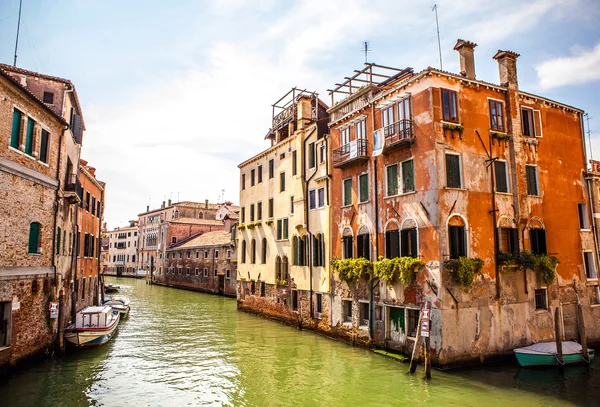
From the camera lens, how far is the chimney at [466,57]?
682 inches

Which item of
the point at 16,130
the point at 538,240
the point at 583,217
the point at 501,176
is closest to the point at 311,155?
the point at 501,176

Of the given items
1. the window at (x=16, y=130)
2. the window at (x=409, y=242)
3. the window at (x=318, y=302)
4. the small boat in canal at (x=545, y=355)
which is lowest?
the small boat in canal at (x=545, y=355)

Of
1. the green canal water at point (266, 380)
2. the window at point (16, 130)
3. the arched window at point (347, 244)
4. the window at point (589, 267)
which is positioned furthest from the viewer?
the arched window at point (347, 244)

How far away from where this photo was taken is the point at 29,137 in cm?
1478

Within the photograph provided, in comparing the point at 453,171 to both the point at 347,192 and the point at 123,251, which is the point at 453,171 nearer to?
the point at 347,192

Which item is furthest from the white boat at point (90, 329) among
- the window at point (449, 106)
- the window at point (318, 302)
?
the window at point (449, 106)

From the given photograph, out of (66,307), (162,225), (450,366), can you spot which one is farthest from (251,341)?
(162,225)

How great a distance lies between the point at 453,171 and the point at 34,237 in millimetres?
15265

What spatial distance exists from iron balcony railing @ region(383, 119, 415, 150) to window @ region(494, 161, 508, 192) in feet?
12.0

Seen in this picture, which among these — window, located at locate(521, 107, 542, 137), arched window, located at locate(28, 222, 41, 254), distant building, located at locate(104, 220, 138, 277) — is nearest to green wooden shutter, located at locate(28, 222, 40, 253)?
arched window, located at locate(28, 222, 41, 254)

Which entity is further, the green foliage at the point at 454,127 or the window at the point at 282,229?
the window at the point at 282,229

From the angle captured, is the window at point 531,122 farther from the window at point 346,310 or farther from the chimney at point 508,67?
the window at point 346,310

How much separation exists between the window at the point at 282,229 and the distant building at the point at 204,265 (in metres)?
17.2

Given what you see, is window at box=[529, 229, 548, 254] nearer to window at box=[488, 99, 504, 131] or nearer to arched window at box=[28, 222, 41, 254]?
window at box=[488, 99, 504, 131]
